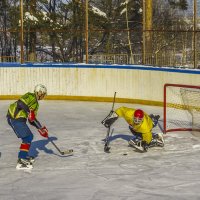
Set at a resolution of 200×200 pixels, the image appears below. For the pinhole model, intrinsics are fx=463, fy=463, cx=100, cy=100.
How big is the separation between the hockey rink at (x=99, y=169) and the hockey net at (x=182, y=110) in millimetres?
660

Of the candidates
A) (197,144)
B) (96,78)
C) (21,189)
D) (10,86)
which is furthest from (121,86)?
(21,189)

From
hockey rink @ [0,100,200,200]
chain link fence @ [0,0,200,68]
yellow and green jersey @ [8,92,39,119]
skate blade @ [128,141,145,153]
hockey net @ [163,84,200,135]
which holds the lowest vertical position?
hockey rink @ [0,100,200,200]

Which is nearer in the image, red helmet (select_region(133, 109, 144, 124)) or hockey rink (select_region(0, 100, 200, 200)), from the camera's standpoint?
hockey rink (select_region(0, 100, 200, 200))

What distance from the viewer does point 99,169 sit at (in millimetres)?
7133

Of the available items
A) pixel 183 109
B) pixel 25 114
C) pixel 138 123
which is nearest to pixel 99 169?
pixel 138 123

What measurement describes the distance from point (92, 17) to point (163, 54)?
42.3ft

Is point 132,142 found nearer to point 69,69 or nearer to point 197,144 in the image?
point 197,144

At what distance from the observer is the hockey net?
10.0 m

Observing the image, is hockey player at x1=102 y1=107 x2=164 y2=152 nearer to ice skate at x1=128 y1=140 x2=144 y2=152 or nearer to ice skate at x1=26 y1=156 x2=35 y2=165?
ice skate at x1=128 y1=140 x2=144 y2=152

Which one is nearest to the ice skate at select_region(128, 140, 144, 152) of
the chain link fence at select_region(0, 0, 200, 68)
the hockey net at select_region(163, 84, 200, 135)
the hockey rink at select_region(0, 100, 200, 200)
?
the hockey rink at select_region(0, 100, 200, 200)

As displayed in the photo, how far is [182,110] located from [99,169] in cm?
462

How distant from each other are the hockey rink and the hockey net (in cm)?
66

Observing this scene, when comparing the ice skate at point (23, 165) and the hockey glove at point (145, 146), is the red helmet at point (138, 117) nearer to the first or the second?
the hockey glove at point (145, 146)

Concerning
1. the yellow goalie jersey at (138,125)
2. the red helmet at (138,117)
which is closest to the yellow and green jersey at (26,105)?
the yellow goalie jersey at (138,125)
